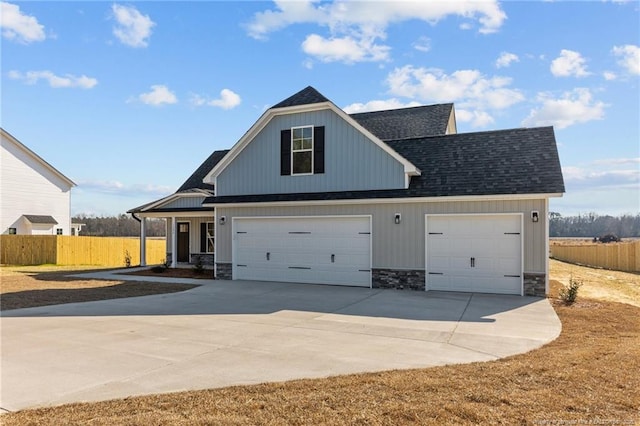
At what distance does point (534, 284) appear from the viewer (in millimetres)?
11883

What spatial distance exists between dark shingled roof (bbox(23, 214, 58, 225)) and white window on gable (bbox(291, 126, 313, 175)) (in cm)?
2394

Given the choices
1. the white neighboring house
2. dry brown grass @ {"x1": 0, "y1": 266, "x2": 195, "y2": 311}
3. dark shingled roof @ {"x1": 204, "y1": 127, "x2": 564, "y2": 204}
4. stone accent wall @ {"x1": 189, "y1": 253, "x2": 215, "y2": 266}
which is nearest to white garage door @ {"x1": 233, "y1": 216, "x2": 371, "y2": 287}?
dark shingled roof @ {"x1": 204, "y1": 127, "x2": 564, "y2": 204}

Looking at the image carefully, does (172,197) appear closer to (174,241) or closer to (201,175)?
(174,241)

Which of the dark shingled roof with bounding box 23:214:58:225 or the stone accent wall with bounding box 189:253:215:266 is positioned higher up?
the dark shingled roof with bounding box 23:214:58:225

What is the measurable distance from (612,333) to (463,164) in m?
6.87

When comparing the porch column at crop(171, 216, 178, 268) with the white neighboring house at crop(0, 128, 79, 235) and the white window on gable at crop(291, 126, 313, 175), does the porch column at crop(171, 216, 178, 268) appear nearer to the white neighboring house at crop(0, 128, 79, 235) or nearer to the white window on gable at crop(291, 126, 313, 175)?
the white window on gable at crop(291, 126, 313, 175)

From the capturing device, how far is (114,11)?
38.7 feet

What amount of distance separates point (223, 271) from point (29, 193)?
22.1m

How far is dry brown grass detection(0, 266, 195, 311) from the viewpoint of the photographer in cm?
1137

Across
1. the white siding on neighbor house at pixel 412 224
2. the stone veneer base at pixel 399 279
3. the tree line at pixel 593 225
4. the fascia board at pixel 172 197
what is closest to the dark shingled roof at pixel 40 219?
the fascia board at pixel 172 197

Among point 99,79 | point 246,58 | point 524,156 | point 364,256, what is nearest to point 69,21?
point 99,79

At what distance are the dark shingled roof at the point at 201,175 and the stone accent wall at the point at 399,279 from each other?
11272mm

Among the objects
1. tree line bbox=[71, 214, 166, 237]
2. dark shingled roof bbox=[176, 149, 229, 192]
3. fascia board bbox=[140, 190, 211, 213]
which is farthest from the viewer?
tree line bbox=[71, 214, 166, 237]

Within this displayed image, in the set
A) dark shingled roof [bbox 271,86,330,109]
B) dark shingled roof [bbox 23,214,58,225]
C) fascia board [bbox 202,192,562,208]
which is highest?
dark shingled roof [bbox 271,86,330,109]
